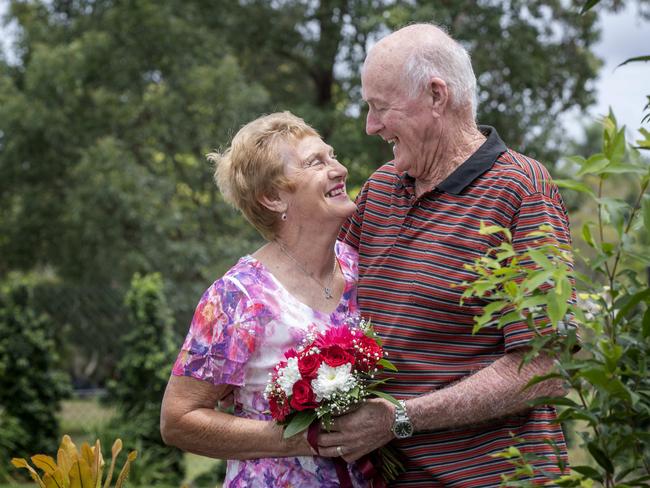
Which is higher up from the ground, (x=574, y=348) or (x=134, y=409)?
(x=574, y=348)

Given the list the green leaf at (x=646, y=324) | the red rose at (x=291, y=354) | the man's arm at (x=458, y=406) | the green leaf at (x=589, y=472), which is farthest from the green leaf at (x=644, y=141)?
the red rose at (x=291, y=354)

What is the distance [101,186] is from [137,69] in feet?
6.95

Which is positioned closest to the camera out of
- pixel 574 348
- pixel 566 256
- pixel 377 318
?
pixel 566 256

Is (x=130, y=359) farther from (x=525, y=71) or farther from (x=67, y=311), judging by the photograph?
(x=525, y=71)

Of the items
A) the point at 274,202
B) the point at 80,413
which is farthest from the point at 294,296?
the point at 80,413

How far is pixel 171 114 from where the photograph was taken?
14289mm

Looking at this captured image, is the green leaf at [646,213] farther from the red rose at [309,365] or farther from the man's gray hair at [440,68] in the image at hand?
the man's gray hair at [440,68]

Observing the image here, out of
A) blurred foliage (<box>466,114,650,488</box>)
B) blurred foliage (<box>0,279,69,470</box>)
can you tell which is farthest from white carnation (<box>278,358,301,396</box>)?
blurred foliage (<box>0,279,69,470</box>)

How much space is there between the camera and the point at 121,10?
14.5 metres

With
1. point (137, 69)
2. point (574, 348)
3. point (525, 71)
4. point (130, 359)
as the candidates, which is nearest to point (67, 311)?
point (130, 359)

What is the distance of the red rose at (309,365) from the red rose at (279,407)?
109 millimetres

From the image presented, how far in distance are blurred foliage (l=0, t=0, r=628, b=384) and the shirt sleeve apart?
10.1 m

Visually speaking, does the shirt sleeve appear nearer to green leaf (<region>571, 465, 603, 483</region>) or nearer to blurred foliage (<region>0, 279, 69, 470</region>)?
green leaf (<region>571, 465, 603, 483</region>)

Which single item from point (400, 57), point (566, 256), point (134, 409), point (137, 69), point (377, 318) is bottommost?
point (134, 409)
